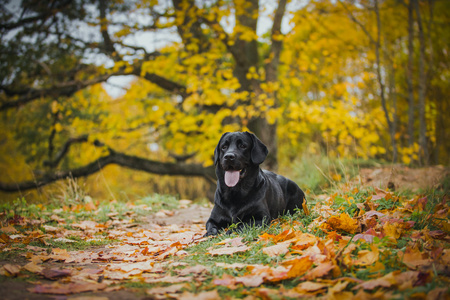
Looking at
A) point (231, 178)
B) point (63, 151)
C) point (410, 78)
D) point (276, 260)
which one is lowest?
point (276, 260)

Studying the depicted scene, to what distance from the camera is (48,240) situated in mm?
3430

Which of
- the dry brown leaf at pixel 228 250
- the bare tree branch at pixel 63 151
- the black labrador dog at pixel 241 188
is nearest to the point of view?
the dry brown leaf at pixel 228 250

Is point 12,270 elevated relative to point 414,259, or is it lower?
elevated

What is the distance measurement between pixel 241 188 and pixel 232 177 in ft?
0.61

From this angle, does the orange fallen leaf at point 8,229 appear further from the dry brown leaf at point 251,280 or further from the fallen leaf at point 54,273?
the dry brown leaf at point 251,280

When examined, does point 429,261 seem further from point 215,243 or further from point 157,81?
point 157,81

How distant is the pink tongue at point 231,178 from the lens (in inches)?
142

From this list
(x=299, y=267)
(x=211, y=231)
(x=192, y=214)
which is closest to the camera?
(x=299, y=267)

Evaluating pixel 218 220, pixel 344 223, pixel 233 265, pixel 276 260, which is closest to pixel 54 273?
pixel 233 265

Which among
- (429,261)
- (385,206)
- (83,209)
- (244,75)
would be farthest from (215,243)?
(244,75)

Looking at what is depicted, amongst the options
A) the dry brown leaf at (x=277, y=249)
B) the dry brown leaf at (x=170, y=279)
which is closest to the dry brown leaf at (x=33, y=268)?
the dry brown leaf at (x=170, y=279)

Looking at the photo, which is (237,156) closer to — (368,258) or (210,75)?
(368,258)

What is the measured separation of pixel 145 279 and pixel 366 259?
1.42m

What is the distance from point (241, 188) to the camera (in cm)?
371
